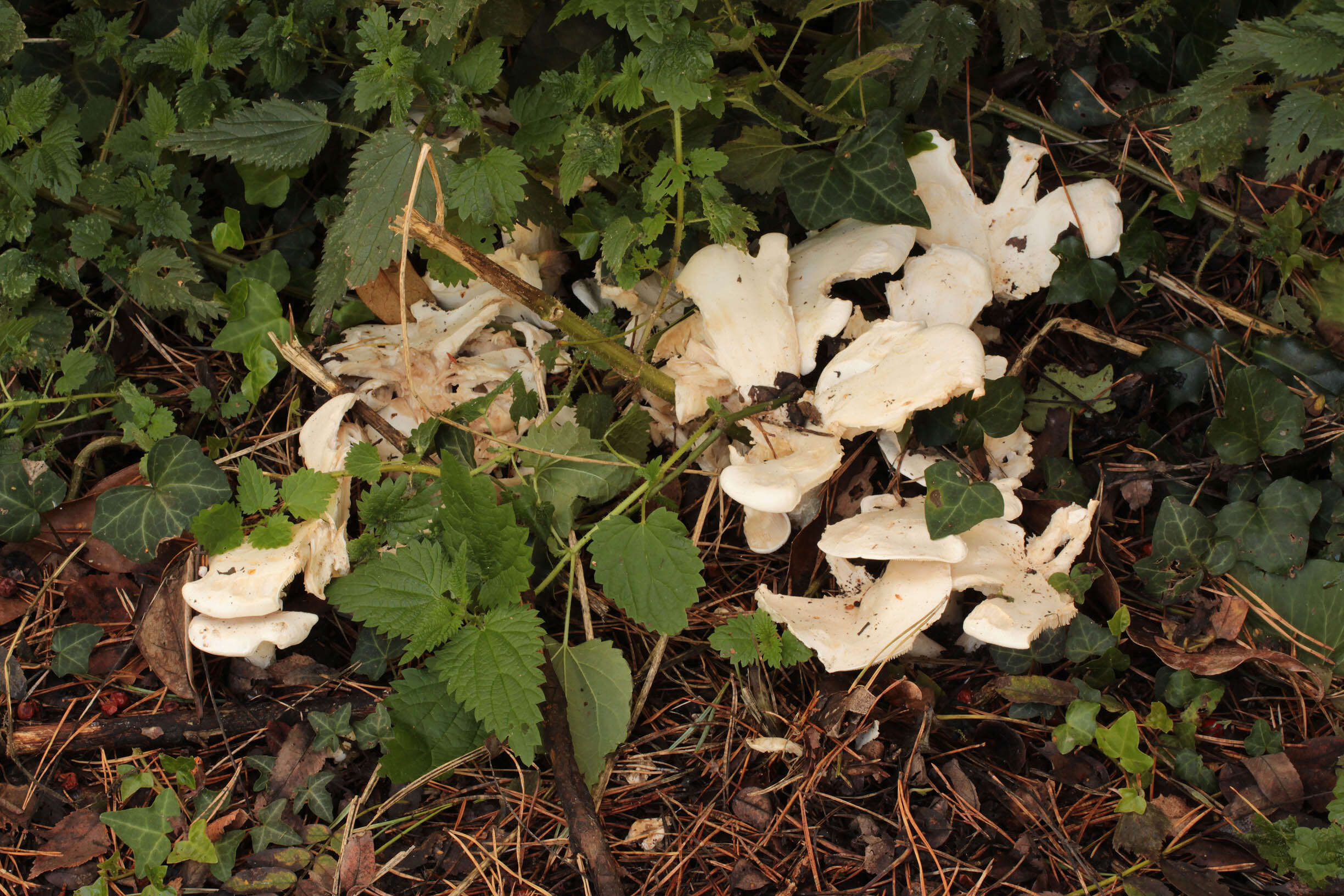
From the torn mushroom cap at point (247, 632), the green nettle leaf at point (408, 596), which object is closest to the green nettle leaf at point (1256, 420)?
the green nettle leaf at point (408, 596)

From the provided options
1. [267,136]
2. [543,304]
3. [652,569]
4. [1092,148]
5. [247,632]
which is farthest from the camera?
[1092,148]

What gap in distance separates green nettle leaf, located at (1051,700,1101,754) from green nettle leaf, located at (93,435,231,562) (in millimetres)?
2402

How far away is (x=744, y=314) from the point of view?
2.51 metres

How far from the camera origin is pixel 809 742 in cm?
237

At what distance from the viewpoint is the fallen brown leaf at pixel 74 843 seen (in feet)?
7.70

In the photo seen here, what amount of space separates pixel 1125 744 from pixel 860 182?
5.51 feet

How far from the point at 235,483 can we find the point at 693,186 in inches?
67.8

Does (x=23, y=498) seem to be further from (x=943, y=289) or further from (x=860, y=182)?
(x=943, y=289)

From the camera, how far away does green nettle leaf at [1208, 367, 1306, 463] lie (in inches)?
100

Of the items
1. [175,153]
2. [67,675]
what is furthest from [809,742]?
[175,153]

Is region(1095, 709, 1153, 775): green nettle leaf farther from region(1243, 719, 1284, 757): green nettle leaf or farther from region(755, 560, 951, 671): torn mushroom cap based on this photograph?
region(755, 560, 951, 671): torn mushroom cap

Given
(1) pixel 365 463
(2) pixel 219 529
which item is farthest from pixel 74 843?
(1) pixel 365 463

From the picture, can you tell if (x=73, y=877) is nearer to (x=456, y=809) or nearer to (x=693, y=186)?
(x=456, y=809)

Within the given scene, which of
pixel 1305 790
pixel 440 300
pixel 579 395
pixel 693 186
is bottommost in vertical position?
pixel 1305 790
